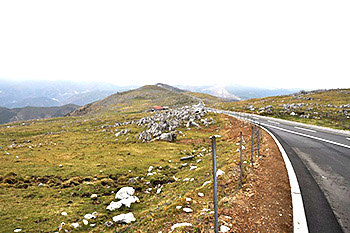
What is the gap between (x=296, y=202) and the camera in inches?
296

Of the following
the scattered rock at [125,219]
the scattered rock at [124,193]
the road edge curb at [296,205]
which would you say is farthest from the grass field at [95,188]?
the road edge curb at [296,205]

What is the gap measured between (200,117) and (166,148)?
2527cm

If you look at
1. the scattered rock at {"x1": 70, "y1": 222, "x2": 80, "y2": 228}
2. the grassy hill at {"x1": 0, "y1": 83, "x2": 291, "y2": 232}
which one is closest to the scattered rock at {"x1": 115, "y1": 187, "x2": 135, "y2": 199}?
the grassy hill at {"x1": 0, "y1": 83, "x2": 291, "y2": 232}

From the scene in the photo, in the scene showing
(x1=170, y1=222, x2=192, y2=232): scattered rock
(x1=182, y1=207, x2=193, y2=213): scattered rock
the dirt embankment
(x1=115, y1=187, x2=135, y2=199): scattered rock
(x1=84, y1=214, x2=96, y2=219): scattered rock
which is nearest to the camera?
the dirt embankment

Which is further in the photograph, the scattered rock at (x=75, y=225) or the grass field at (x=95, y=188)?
the grass field at (x=95, y=188)

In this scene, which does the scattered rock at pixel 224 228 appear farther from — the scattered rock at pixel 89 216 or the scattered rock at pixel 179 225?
the scattered rock at pixel 89 216

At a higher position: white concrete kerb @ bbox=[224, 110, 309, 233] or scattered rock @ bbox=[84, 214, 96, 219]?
white concrete kerb @ bbox=[224, 110, 309, 233]

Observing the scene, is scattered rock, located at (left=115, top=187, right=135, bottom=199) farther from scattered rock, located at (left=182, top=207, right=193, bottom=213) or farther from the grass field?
scattered rock, located at (left=182, top=207, right=193, bottom=213)

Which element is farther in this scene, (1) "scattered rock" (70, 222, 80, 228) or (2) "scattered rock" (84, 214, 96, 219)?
(2) "scattered rock" (84, 214, 96, 219)

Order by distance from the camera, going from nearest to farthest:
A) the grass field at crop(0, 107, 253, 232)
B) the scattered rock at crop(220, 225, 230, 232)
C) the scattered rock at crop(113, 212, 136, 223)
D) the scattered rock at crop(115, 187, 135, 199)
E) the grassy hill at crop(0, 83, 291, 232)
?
the scattered rock at crop(220, 225, 230, 232)
the grassy hill at crop(0, 83, 291, 232)
the scattered rock at crop(113, 212, 136, 223)
the grass field at crop(0, 107, 253, 232)
the scattered rock at crop(115, 187, 135, 199)

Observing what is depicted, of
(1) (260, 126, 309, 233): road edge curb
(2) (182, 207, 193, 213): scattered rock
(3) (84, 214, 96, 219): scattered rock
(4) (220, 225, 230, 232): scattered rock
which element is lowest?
(3) (84, 214, 96, 219): scattered rock

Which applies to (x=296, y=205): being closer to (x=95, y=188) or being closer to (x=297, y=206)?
(x=297, y=206)

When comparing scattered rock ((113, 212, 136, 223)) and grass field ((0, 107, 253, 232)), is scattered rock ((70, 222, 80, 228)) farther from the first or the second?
scattered rock ((113, 212, 136, 223))

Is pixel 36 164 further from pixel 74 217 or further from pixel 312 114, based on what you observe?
pixel 312 114
